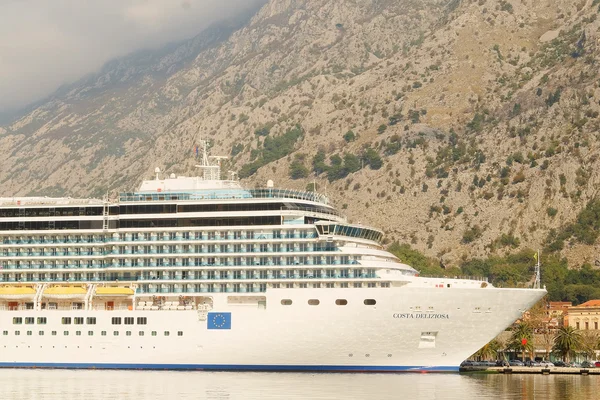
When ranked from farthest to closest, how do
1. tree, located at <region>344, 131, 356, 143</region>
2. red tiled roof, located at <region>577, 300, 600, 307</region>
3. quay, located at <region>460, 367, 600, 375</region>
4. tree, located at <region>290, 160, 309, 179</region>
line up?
tree, located at <region>344, 131, 356, 143</region>
tree, located at <region>290, 160, 309, 179</region>
red tiled roof, located at <region>577, 300, 600, 307</region>
quay, located at <region>460, 367, 600, 375</region>

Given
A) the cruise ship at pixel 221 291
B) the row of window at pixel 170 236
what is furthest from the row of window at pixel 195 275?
the row of window at pixel 170 236

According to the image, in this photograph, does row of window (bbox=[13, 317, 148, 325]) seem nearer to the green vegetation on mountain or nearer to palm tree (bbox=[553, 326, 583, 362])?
palm tree (bbox=[553, 326, 583, 362])

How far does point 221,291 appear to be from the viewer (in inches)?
2352

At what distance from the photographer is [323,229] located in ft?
195

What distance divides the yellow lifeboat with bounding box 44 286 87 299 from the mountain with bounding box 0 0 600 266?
2888 inches

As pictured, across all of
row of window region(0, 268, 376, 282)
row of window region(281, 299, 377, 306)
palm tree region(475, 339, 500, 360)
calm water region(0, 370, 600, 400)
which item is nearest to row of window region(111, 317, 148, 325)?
row of window region(0, 268, 376, 282)

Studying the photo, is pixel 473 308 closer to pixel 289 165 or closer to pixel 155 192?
pixel 155 192

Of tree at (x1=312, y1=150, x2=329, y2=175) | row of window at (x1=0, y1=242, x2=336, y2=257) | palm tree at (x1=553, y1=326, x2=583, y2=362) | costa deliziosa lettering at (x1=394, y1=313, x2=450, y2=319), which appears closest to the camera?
costa deliziosa lettering at (x1=394, y1=313, x2=450, y2=319)

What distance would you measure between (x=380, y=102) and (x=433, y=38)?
14160 mm

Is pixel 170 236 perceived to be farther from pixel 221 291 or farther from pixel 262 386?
pixel 262 386

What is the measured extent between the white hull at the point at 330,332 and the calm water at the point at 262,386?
111 cm

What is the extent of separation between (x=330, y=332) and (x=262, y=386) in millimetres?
8337

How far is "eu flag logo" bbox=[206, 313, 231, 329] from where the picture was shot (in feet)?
191

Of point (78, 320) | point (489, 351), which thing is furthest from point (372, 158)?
point (78, 320)
